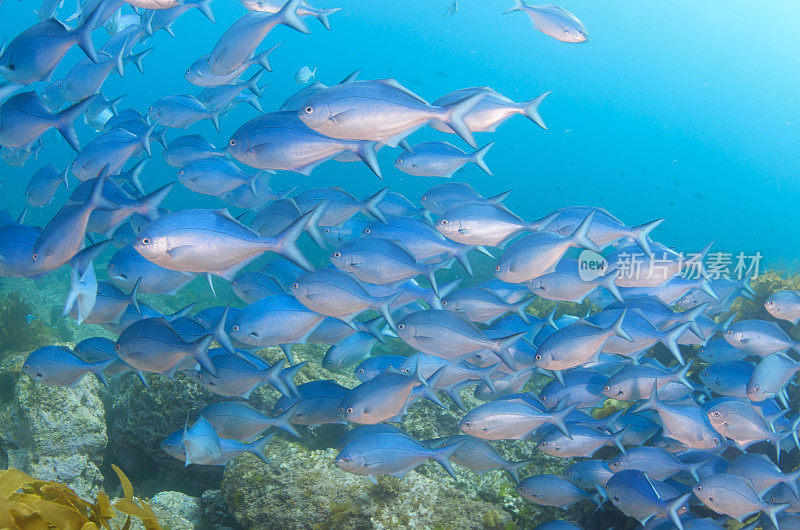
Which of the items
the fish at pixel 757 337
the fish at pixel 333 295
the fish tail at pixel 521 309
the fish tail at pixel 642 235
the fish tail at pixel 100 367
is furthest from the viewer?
the fish tail at pixel 521 309

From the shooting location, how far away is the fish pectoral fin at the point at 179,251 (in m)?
2.43

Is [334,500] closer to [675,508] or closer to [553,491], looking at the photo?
[553,491]

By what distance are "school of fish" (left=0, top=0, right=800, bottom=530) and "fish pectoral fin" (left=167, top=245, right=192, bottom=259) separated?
0.02m

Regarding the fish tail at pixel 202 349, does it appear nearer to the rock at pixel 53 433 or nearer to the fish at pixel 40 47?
the fish at pixel 40 47

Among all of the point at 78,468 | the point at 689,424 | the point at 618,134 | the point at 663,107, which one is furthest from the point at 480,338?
the point at 663,107

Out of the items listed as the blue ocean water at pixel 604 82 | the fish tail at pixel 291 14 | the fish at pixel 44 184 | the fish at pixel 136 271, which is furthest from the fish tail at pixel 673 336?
the blue ocean water at pixel 604 82

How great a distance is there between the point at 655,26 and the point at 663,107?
1846 centimetres

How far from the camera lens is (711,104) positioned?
359 feet

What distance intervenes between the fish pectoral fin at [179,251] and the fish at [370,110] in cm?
101

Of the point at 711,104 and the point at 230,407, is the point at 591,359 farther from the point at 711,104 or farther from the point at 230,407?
the point at 711,104

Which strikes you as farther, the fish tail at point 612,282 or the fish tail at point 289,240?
the fish tail at point 612,282

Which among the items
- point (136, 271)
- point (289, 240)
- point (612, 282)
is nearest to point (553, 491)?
point (612, 282)

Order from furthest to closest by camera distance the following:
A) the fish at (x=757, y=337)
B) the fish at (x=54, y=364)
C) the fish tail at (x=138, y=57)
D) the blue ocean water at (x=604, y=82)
Answer: the blue ocean water at (x=604, y=82) → the fish tail at (x=138, y=57) → the fish at (x=757, y=337) → the fish at (x=54, y=364)

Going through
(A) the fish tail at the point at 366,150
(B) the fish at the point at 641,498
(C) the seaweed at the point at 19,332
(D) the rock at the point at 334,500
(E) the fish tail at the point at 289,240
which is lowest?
(C) the seaweed at the point at 19,332
